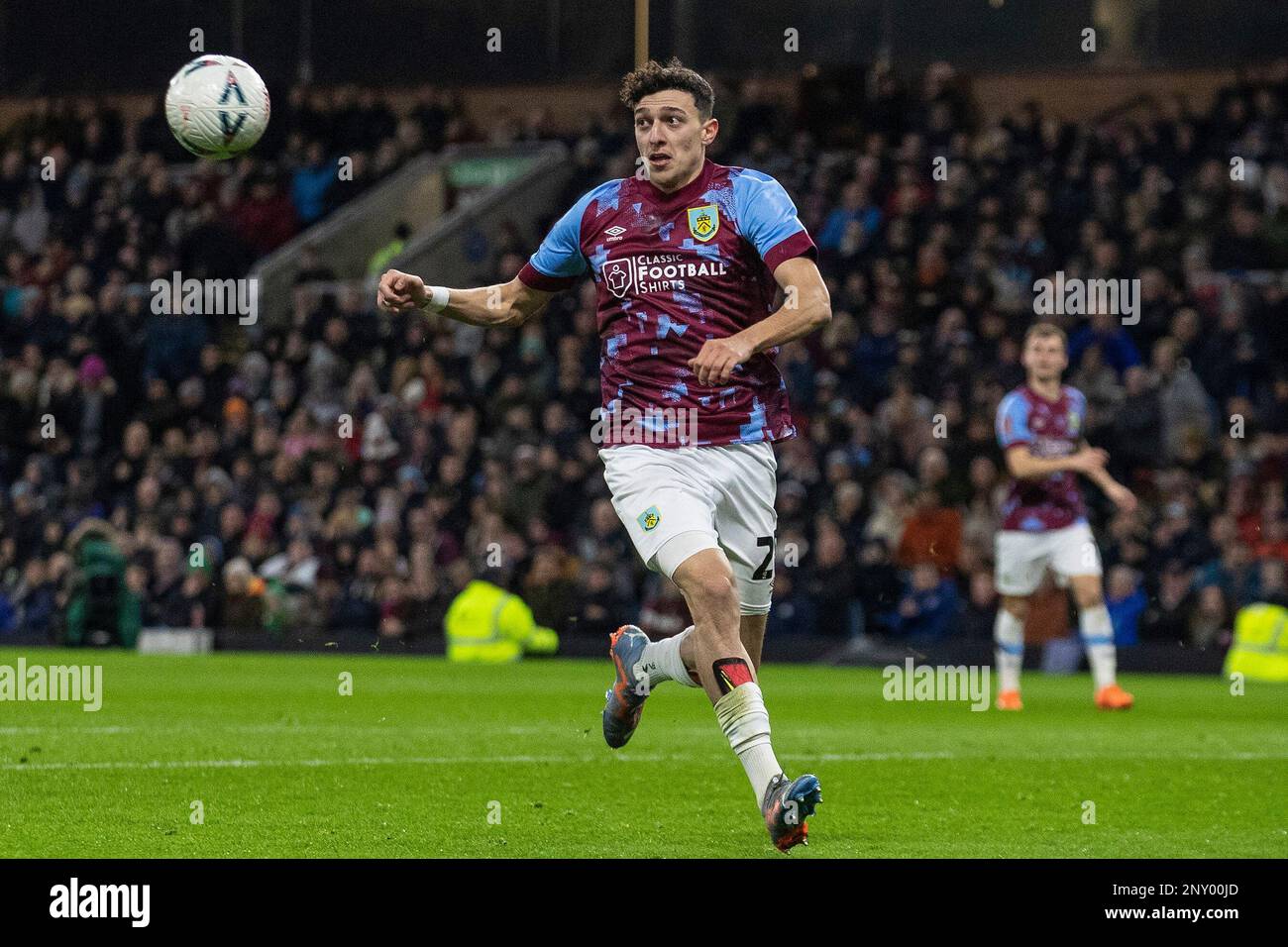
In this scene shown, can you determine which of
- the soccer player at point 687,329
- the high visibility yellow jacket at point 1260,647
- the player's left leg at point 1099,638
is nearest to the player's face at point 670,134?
the soccer player at point 687,329

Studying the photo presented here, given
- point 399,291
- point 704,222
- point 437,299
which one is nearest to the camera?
point 704,222

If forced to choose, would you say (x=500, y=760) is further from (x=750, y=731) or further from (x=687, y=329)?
(x=750, y=731)

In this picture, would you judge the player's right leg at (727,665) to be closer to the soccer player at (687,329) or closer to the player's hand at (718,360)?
the soccer player at (687,329)

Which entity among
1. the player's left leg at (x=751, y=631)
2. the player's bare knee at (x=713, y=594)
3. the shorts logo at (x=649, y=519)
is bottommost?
the player's left leg at (x=751, y=631)

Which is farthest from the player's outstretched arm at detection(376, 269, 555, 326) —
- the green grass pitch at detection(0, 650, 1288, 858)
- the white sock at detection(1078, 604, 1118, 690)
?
the white sock at detection(1078, 604, 1118, 690)

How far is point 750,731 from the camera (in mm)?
6566

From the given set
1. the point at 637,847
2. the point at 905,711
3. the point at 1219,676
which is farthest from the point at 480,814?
the point at 1219,676

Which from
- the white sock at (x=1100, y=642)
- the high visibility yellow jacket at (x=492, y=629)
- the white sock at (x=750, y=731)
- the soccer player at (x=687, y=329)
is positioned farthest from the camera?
the high visibility yellow jacket at (x=492, y=629)

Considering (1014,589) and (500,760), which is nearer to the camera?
(500,760)

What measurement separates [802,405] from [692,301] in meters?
12.2

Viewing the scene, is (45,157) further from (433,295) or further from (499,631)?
(433,295)

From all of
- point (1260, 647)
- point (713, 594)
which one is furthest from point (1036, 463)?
point (713, 594)

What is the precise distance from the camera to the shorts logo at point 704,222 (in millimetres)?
7293

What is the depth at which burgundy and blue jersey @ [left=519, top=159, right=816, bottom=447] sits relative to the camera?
727 centimetres
